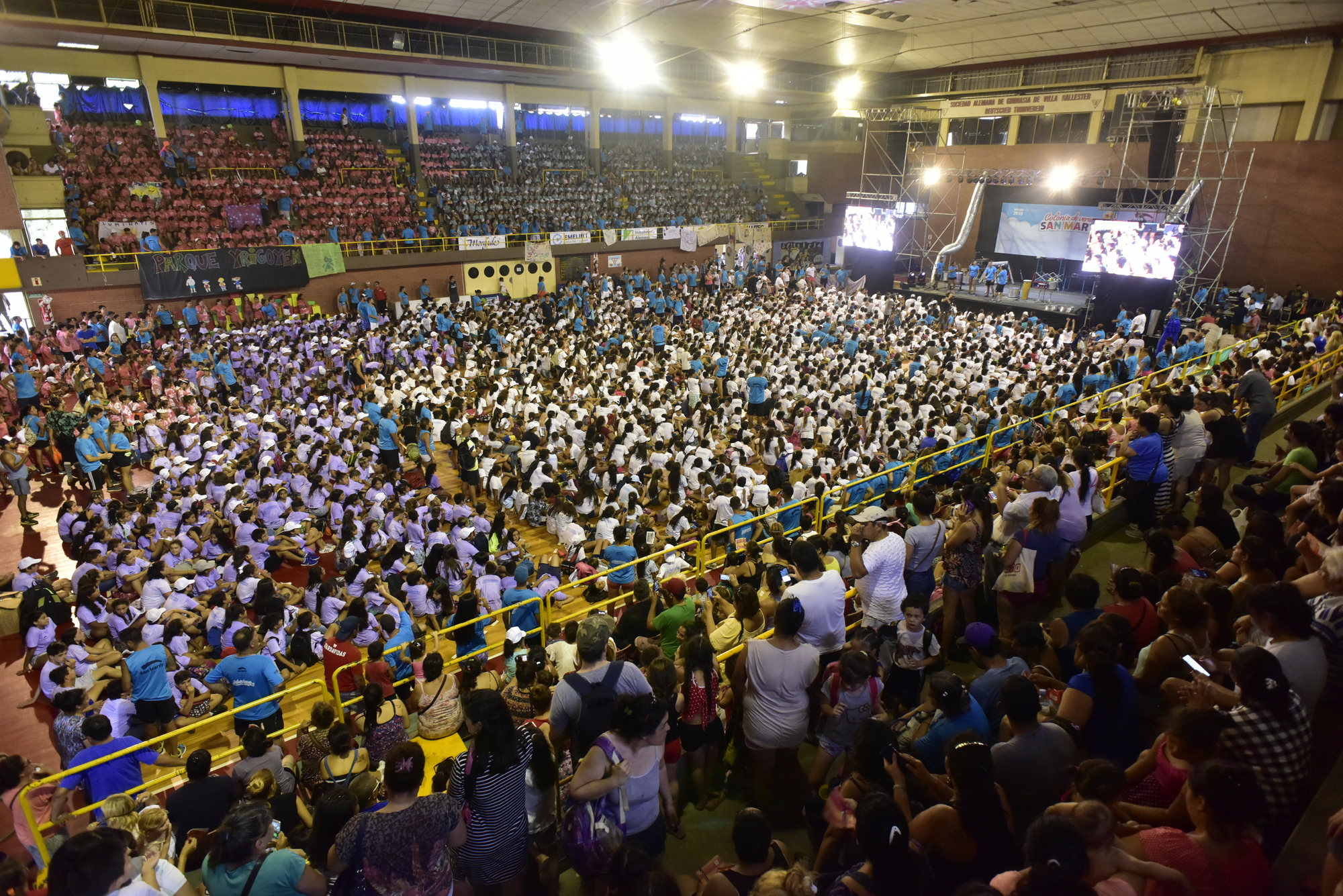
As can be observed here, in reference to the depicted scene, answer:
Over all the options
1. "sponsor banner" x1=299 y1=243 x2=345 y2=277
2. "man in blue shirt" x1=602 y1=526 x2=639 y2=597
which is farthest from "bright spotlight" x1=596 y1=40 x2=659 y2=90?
"man in blue shirt" x1=602 y1=526 x2=639 y2=597

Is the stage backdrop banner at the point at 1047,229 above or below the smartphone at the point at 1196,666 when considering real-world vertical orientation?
above

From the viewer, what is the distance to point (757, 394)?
14703 millimetres

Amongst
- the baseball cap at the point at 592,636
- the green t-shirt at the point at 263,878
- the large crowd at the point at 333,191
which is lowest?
the green t-shirt at the point at 263,878

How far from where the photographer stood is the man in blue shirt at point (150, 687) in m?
6.18

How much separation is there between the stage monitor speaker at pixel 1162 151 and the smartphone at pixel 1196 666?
23469mm

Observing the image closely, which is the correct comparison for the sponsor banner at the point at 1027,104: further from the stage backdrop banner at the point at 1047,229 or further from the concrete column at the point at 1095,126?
the stage backdrop banner at the point at 1047,229

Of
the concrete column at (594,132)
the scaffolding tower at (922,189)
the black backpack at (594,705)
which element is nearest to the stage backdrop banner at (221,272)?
the concrete column at (594,132)

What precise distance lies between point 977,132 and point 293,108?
26.9 metres

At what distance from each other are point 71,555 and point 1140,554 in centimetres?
1218

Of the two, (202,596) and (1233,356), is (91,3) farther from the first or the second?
(1233,356)

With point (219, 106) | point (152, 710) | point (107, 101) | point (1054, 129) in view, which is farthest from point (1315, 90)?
point (107, 101)

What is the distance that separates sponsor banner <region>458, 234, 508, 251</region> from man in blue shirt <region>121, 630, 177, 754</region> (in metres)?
21.0

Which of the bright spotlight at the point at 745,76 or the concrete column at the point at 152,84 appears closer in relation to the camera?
the concrete column at the point at 152,84

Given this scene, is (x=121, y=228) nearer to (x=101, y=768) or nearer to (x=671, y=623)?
(x=101, y=768)
